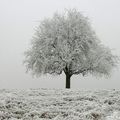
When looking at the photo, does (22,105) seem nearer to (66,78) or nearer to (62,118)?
(62,118)

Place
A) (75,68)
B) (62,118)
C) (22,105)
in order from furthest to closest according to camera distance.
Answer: (75,68) → (22,105) → (62,118)

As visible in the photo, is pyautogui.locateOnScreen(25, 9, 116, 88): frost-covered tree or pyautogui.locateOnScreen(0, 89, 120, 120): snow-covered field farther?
pyautogui.locateOnScreen(25, 9, 116, 88): frost-covered tree

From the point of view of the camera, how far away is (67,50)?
4047cm

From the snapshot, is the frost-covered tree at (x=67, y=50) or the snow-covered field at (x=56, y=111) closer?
the snow-covered field at (x=56, y=111)

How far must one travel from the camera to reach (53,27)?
4303cm

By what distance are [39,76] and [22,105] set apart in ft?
91.8

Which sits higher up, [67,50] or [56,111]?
[67,50]

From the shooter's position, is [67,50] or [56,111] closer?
[56,111]

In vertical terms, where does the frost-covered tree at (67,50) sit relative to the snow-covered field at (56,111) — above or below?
above

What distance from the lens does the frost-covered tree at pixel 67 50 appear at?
41062 millimetres

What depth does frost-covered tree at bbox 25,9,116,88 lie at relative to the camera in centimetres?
4106

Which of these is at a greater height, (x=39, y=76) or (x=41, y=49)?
(x=41, y=49)

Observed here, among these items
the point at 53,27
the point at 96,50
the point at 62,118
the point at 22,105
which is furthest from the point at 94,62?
the point at 62,118

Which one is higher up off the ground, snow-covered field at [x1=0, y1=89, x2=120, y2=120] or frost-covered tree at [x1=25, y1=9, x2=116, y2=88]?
frost-covered tree at [x1=25, y1=9, x2=116, y2=88]
